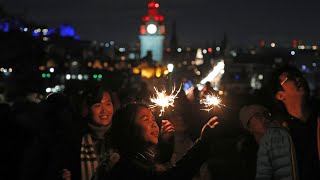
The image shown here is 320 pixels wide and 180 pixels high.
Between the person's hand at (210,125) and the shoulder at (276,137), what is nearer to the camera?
the person's hand at (210,125)

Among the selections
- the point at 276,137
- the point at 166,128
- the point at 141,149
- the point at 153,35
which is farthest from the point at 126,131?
the point at 153,35

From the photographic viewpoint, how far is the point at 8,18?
158ft

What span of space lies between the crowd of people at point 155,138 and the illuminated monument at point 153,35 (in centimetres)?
13583

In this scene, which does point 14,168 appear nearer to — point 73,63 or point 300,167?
point 300,167

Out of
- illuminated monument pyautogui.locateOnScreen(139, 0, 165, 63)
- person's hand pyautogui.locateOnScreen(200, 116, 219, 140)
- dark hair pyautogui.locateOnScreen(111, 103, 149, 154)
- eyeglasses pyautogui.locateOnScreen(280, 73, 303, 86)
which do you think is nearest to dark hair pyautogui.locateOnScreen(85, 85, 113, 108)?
dark hair pyautogui.locateOnScreen(111, 103, 149, 154)

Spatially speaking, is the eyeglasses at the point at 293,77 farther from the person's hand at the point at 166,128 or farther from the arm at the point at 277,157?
the person's hand at the point at 166,128

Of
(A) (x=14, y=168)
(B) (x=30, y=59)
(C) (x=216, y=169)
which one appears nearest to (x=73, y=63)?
(B) (x=30, y=59)

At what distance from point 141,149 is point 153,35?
477 ft

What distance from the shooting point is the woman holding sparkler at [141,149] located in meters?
3.76

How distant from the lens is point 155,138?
4.03m

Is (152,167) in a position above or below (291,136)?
below

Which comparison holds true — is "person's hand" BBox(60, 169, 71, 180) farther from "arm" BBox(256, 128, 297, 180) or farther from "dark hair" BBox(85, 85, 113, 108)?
"arm" BBox(256, 128, 297, 180)

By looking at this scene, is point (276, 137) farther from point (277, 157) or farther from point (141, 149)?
point (141, 149)

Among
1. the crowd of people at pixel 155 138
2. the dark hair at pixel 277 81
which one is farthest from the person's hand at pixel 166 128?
the dark hair at pixel 277 81
